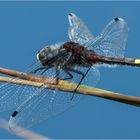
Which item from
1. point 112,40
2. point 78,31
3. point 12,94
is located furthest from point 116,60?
point 12,94

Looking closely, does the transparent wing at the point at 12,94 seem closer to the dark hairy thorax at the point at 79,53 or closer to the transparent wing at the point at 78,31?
the dark hairy thorax at the point at 79,53

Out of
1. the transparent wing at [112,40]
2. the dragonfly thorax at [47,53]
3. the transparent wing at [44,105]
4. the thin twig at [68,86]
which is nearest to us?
the thin twig at [68,86]

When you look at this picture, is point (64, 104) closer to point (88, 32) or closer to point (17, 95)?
point (17, 95)

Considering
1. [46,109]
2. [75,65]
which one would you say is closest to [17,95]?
[46,109]

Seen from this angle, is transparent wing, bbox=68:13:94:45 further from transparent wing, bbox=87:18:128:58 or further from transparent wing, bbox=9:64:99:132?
transparent wing, bbox=9:64:99:132

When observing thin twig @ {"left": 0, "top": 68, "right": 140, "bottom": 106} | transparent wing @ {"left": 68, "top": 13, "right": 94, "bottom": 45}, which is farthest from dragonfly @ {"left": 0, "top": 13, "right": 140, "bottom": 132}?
thin twig @ {"left": 0, "top": 68, "right": 140, "bottom": 106}

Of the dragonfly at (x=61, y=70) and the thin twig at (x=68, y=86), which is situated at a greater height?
the thin twig at (x=68, y=86)

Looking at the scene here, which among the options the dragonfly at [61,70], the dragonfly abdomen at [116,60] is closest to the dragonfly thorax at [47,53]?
the dragonfly at [61,70]

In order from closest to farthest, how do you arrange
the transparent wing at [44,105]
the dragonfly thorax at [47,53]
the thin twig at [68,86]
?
the thin twig at [68,86]
the transparent wing at [44,105]
the dragonfly thorax at [47,53]
